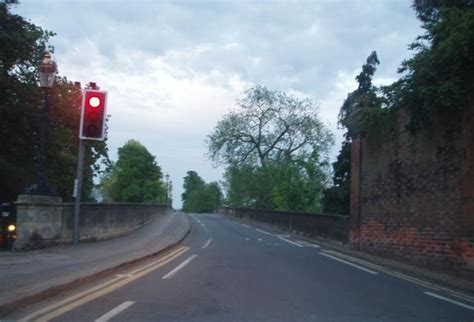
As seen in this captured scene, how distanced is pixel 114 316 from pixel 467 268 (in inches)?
386

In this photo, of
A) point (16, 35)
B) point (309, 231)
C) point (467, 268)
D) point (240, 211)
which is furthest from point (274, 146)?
point (467, 268)

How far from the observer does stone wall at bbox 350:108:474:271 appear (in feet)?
50.7

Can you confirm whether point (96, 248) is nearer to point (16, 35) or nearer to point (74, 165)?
point (16, 35)

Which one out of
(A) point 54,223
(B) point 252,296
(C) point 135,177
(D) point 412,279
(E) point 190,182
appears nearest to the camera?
(B) point 252,296

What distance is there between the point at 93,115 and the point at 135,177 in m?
86.1

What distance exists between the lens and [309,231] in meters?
34.4

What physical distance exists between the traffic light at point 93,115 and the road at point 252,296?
12.4ft

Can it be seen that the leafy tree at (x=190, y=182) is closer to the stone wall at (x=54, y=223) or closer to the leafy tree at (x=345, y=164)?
the leafy tree at (x=345, y=164)

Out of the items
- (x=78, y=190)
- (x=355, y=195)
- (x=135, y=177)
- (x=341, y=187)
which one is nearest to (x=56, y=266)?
(x=78, y=190)

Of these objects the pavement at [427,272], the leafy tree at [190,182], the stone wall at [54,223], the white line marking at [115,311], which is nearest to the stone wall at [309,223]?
the pavement at [427,272]

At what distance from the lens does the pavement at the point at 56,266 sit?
9.45 meters

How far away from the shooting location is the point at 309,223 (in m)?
34.6

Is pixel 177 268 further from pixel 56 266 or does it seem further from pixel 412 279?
pixel 412 279


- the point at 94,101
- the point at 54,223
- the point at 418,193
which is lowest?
the point at 54,223
